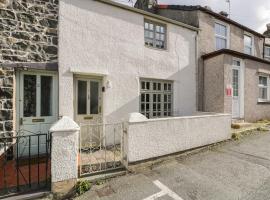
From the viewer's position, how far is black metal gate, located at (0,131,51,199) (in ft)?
13.5

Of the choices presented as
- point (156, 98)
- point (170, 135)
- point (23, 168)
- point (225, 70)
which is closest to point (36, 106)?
point (23, 168)

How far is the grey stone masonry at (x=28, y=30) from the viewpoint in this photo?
5891 millimetres

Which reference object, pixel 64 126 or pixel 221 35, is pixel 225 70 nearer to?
pixel 221 35

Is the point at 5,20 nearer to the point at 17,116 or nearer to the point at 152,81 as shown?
the point at 17,116

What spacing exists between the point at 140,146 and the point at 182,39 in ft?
21.2

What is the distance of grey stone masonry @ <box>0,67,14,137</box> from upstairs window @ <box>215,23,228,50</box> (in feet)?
33.8

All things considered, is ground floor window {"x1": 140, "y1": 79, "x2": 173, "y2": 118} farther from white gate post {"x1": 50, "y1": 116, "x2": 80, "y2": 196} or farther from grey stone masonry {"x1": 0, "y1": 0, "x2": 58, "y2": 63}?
white gate post {"x1": 50, "y1": 116, "x2": 80, "y2": 196}

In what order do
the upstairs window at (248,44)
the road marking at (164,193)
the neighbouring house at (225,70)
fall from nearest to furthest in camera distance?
the road marking at (164,193) → the neighbouring house at (225,70) → the upstairs window at (248,44)

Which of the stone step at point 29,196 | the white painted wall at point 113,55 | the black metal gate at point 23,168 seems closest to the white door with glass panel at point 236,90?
the white painted wall at point 113,55

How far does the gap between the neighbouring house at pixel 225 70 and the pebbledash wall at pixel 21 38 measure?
7.12m

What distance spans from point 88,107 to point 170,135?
3.13 m

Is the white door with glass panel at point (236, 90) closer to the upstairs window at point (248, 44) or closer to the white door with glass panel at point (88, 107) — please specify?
the upstairs window at point (248, 44)

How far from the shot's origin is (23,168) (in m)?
5.34

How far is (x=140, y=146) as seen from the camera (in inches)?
207
